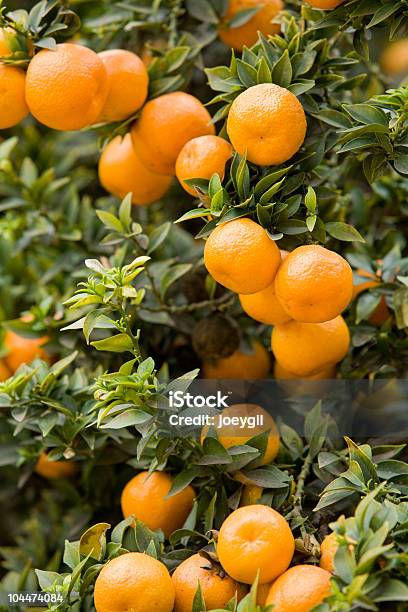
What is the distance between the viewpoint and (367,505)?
0.80 m

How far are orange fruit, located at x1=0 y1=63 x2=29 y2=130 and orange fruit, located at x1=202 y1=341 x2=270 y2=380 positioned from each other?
0.51m

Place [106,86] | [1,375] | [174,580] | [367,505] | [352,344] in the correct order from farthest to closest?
[1,375] → [352,344] → [106,86] → [174,580] → [367,505]

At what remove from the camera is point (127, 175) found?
1222 mm

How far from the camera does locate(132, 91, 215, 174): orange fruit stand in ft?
3.56

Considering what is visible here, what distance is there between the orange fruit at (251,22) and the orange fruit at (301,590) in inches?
33.2

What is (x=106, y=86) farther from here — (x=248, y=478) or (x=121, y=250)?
(x=248, y=478)

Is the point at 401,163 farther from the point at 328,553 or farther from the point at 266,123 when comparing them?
the point at 328,553

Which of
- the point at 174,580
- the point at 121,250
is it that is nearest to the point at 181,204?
the point at 121,250

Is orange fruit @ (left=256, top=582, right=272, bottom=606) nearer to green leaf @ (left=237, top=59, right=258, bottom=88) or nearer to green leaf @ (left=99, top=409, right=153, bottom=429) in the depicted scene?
green leaf @ (left=99, top=409, right=153, bottom=429)

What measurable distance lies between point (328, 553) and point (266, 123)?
502 millimetres

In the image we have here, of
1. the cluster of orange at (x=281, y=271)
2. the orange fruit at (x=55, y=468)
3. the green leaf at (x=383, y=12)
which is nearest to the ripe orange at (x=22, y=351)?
the orange fruit at (x=55, y=468)

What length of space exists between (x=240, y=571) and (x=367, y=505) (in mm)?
161

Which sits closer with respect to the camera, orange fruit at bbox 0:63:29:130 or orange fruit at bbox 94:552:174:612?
orange fruit at bbox 94:552:174:612

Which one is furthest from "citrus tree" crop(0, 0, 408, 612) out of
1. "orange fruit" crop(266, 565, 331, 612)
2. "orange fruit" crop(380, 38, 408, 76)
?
"orange fruit" crop(380, 38, 408, 76)
